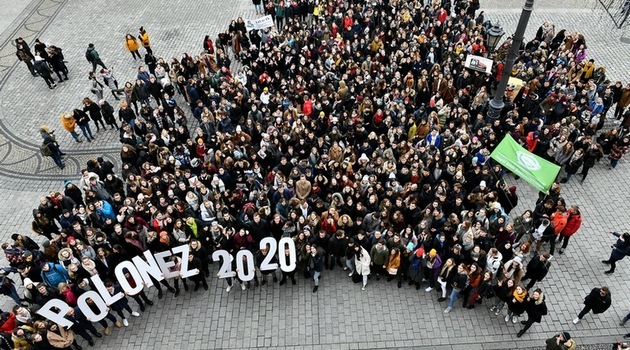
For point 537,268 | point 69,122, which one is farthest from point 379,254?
point 69,122

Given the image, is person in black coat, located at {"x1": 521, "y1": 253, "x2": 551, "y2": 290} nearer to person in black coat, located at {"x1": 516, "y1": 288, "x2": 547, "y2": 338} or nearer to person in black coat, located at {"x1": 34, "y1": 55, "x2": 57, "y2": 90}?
person in black coat, located at {"x1": 516, "y1": 288, "x2": 547, "y2": 338}

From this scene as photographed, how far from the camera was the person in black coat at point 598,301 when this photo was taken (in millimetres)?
9367

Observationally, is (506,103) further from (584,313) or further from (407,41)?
(584,313)

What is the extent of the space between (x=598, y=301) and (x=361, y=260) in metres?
5.10

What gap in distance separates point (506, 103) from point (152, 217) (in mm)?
11409

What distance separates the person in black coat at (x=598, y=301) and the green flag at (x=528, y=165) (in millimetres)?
2440

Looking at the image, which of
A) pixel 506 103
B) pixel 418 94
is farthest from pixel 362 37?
pixel 506 103

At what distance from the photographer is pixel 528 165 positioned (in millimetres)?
10938

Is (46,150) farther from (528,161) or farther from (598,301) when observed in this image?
(598,301)

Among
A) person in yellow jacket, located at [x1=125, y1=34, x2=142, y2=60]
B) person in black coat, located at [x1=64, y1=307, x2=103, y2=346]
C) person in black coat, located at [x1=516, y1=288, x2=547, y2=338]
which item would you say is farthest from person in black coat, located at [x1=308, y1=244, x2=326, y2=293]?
person in yellow jacket, located at [x1=125, y1=34, x2=142, y2=60]

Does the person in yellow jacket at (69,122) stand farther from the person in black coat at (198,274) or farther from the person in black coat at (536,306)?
the person in black coat at (536,306)

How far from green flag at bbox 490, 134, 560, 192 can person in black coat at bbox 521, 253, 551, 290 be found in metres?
1.61

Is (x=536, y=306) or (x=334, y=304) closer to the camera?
(x=536, y=306)

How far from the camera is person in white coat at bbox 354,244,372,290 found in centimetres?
1040
